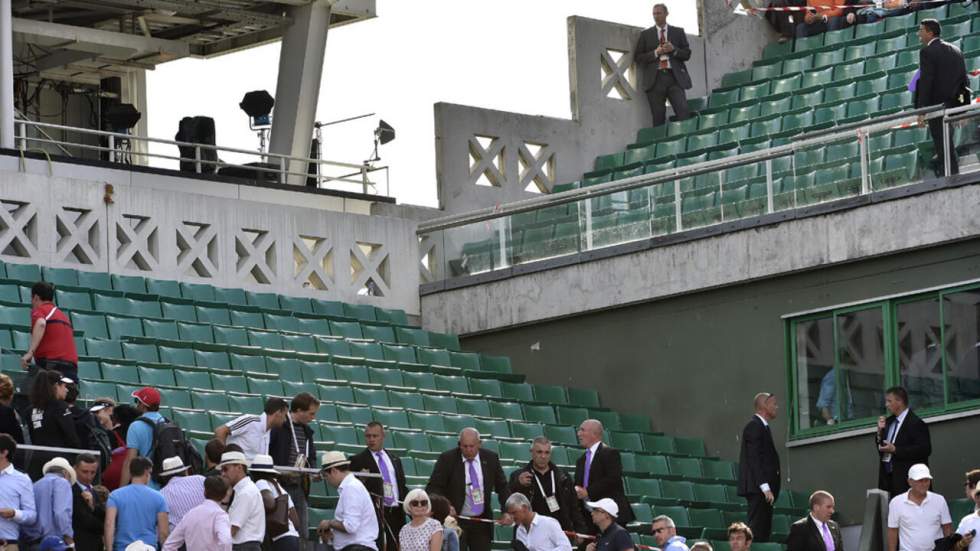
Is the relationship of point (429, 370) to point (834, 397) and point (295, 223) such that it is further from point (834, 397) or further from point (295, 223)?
point (834, 397)

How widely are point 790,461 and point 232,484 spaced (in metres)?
9.82

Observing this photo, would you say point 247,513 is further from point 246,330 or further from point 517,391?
point 517,391

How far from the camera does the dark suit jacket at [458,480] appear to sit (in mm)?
21281

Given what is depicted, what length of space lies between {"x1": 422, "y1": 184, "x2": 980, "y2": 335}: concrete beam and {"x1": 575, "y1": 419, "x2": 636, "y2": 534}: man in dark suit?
18.4ft

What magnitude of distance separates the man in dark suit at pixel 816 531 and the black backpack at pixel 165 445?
5.47 m

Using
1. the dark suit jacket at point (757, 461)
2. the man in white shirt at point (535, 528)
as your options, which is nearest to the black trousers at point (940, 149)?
the dark suit jacket at point (757, 461)

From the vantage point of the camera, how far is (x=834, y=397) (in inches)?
1050

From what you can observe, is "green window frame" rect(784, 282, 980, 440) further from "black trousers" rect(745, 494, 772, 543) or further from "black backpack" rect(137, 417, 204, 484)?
"black backpack" rect(137, 417, 204, 484)

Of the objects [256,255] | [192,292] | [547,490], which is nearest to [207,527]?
[547,490]

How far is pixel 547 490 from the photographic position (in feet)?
70.2

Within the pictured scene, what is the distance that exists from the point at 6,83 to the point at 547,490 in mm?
10309

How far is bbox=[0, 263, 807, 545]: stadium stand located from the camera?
24.2 m

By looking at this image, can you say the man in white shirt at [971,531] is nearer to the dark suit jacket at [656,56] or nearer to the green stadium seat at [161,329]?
the green stadium seat at [161,329]

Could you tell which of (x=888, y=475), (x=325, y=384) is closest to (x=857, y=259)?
(x=888, y=475)
